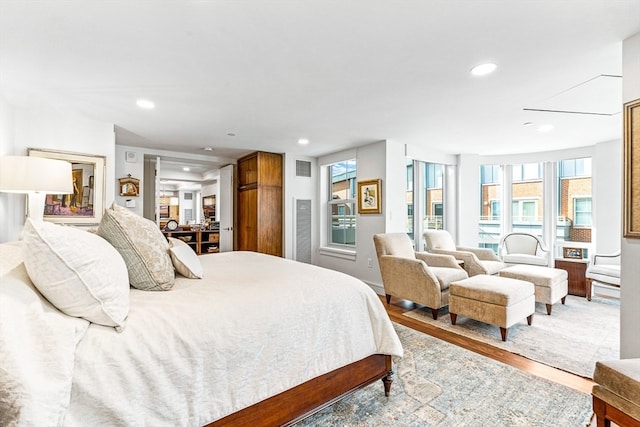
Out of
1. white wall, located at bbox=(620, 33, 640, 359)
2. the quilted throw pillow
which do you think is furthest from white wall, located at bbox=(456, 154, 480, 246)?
the quilted throw pillow

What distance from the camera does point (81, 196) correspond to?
10.8 feet

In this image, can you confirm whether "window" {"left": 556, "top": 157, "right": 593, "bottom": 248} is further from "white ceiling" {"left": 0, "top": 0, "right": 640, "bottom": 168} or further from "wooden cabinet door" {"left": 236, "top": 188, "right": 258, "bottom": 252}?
"wooden cabinet door" {"left": 236, "top": 188, "right": 258, "bottom": 252}

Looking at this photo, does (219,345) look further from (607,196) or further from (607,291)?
(607,196)

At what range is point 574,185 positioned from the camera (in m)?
4.94

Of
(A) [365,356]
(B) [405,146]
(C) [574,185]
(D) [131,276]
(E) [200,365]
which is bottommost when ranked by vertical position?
(A) [365,356]

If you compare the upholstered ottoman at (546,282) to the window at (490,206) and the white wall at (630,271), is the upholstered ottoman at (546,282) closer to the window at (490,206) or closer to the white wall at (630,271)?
the white wall at (630,271)

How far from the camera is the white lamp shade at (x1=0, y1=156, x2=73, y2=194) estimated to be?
2.19 meters

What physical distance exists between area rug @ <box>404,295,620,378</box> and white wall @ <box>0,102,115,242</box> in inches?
156

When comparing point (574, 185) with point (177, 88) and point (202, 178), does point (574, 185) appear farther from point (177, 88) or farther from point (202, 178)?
point (202, 178)

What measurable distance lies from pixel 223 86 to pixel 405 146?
298 cm

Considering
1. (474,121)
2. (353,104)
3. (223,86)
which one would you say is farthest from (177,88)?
(474,121)

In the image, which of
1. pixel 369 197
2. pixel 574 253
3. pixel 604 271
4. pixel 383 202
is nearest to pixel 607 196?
pixel 574 253

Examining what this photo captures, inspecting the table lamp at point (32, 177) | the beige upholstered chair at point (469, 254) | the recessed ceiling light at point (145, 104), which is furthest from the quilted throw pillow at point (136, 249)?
the beige upholstered chair at point (469, 254)

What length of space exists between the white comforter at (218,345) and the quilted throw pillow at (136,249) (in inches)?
2.6
